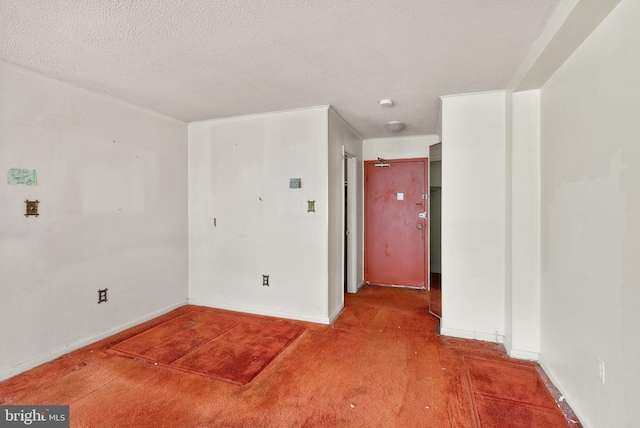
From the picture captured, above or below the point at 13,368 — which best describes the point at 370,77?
above

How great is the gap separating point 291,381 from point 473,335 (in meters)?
1.86

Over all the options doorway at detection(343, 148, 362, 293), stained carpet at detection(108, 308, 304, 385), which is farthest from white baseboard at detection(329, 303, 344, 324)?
doorway at detection(343, 148, 362, 293)

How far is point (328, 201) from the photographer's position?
3377 mm

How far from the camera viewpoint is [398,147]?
4.86m

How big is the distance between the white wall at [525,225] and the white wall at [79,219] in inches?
148

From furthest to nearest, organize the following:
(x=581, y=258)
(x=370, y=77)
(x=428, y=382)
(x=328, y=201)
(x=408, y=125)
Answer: (x=408, y=125)
(x=328, y=201)
(x=370, y=77)
(x=428, y=382)
(x=581, y=258)

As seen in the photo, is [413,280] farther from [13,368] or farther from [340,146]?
[13,368]

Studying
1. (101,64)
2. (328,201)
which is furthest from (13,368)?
(328,201)

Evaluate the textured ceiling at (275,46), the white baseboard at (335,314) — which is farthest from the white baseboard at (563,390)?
the textured ceiling at (275,46)

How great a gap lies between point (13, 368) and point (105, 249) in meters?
1.12

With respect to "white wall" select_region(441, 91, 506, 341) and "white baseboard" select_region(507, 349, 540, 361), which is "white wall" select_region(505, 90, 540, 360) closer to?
Answer: "white baseboard" select_region(507, 349, 540, 361)

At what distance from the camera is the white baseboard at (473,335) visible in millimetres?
2889

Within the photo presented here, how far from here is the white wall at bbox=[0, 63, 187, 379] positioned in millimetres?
2369

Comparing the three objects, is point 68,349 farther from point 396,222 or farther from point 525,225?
point 396,222
